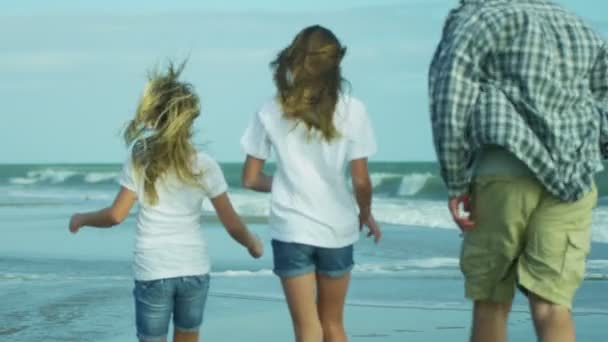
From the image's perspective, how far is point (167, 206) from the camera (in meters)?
4.95

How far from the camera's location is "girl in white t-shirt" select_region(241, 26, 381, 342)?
507 cm

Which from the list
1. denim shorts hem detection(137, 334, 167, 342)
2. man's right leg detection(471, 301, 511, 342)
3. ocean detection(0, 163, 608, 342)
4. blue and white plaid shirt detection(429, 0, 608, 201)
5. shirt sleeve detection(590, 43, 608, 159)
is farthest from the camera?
ocean detection(0, 163, 608, 342)

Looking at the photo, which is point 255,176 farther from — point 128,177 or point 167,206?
point 128,177

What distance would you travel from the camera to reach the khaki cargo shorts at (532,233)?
4.52 m

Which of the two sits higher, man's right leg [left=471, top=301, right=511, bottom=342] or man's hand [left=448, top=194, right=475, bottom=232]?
man's hand [left=448, top=194, right=475, bottom=232]

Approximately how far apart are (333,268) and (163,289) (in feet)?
2.20

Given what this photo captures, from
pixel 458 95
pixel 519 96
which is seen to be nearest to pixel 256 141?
pixel 458 95

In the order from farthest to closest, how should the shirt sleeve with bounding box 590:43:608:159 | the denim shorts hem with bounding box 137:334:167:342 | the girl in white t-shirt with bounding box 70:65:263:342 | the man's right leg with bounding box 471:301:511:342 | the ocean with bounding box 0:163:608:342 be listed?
1. the ocean with bounding box 0:163:608:342
2. the denim shorts hem with bounding box 137:334:167:342
3. the girl in white t-shirt with bounding box 70:65:263:342
4. the man's right leg with bounding box 471:301:511:342
5. the shirt sleeve with bounding box 590:43:608:159

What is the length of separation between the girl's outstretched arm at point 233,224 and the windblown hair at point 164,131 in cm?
15

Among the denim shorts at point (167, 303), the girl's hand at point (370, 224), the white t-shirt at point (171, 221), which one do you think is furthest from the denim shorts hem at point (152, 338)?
the girl's hand at point (370, 224)

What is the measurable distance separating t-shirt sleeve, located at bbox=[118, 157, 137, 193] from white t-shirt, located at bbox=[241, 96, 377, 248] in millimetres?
530

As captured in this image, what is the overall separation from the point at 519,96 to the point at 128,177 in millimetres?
1482

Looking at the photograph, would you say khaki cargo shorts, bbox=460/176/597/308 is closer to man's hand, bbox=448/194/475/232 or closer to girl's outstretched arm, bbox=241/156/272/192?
man's hand, bbox=448/194/475/232

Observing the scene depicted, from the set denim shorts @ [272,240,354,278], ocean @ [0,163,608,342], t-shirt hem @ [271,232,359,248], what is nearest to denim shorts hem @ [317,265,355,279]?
denim shorts @ [272,240,354,278]
